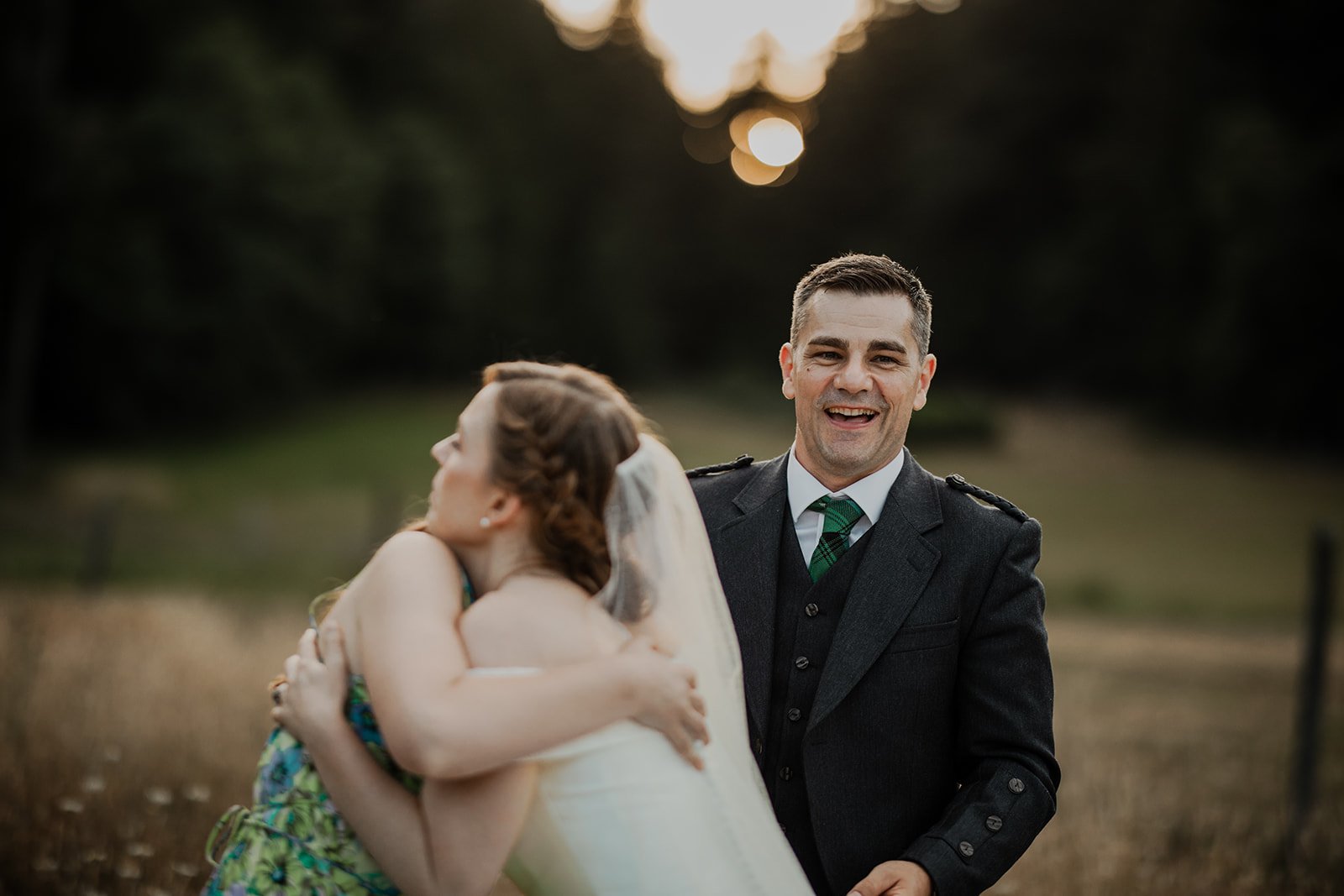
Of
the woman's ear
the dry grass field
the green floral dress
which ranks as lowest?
the dry grass field

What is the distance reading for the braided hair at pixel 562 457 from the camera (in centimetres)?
239

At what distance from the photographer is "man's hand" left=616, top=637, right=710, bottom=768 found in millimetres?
2373

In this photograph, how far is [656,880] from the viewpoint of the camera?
2377 mm

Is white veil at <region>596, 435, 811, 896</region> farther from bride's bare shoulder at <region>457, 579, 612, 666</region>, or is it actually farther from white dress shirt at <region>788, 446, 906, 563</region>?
white dress shirt at <region>788, 446, 906, 563</region>

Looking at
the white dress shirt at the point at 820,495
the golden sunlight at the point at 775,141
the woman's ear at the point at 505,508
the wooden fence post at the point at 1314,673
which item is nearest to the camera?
the woman's ear at the point at 505,508

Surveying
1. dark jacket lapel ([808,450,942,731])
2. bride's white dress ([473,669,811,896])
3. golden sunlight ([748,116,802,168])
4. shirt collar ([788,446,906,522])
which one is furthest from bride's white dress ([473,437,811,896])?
golden sunlight ([748,116,802,168])

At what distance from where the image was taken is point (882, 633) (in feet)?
9.51

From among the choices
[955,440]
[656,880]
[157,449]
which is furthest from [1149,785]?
[157,449]

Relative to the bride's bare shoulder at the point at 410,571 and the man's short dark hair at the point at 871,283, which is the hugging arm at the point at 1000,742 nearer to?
the man's short dark hair at the point at 871,283

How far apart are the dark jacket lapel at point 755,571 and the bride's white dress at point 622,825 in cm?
57

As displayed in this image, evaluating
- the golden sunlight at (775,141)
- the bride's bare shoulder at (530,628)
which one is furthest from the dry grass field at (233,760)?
the golden sunlight at (775,141)

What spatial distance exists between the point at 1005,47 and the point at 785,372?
47.5 meters

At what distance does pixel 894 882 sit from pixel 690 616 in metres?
0.79

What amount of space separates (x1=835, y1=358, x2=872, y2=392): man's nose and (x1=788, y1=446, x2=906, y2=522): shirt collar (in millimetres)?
258
